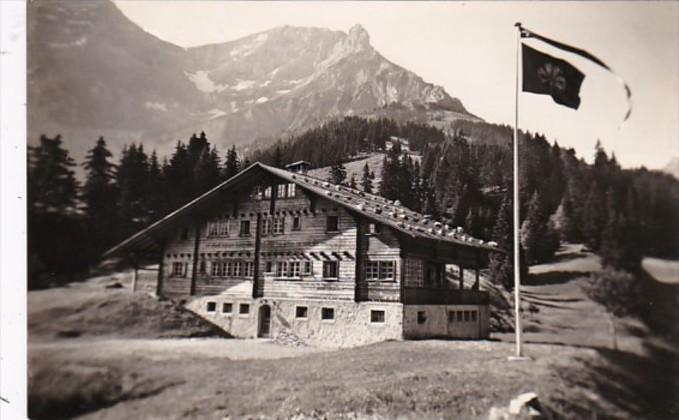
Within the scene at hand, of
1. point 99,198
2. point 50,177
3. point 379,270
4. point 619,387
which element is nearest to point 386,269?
point 379,270

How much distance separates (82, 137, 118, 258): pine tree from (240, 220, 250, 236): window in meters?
1.99

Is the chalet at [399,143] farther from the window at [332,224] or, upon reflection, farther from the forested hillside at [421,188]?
the window at [332,224]

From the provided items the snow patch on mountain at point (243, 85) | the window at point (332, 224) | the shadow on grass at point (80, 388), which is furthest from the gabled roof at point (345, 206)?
the shadow on grass at point (80, 388)

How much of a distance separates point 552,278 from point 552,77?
2955mm

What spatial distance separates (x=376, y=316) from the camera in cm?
764

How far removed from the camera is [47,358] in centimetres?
800

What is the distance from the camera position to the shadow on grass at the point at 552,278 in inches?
302

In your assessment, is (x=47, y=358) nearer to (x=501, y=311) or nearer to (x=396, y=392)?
(x=396, y=392)

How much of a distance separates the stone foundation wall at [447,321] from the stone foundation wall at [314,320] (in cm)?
20

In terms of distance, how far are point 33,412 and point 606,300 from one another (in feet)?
28.4

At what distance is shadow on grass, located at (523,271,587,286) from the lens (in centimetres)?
768

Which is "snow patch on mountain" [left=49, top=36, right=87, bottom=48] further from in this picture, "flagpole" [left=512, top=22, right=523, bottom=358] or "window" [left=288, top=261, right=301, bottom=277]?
"flagpole" [left=512, top=22, right=523, bottom=358]

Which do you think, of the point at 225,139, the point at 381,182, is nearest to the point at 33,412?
the point at 225,139

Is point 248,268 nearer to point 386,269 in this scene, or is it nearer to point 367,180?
point 386,269
